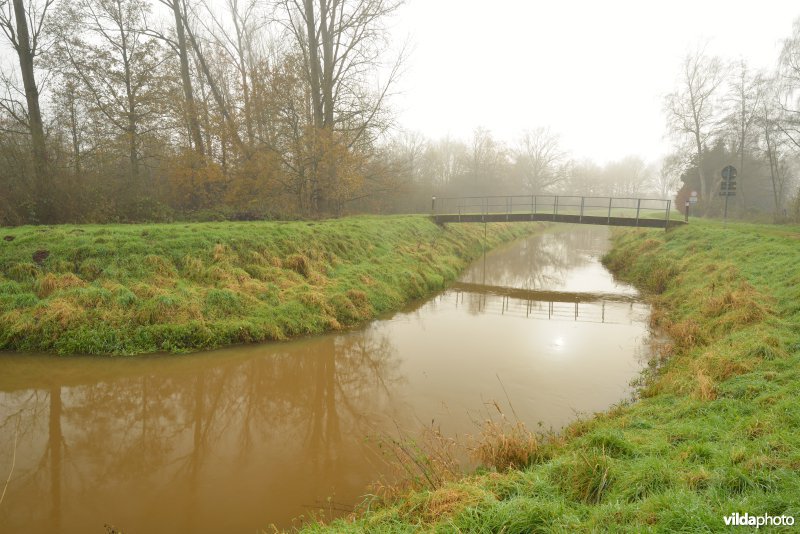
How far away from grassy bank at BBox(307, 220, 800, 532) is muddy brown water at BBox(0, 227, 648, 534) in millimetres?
958

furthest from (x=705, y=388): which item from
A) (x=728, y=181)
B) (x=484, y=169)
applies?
(x=484, y=169)

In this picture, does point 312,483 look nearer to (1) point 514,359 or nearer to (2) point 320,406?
(2) point 320,406

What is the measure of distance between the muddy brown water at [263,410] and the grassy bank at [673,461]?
0.96 meters

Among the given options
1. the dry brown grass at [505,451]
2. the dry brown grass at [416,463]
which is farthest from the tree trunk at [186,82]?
the dry brown grass at [505,451]

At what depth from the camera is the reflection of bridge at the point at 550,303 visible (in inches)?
456

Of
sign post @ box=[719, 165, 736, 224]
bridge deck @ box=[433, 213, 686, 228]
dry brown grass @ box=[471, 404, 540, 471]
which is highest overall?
sign post @ box=[719, 165, 736, 224]

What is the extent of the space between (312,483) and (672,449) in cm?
371

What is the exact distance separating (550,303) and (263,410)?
32.2 feet

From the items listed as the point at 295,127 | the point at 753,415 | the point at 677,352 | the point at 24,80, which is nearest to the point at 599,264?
the point at 677,352

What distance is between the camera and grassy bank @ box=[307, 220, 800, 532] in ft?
9.41

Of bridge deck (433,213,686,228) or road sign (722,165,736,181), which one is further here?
bridge deck (433,213,686,228)

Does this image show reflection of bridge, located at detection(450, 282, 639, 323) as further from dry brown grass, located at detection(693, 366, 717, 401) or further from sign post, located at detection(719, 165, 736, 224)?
sign post, located at detection(719, 165, 736, 224)

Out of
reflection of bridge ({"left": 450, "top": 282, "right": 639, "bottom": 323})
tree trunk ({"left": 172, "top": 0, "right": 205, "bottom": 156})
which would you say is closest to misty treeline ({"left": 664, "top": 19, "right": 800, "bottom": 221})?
reflection of bridge ({"left": 450, "top": 282, "right": 639, "bottom": 323})

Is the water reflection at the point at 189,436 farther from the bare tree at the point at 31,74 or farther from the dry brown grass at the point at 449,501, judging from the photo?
the bare tree at the point at 31,74
